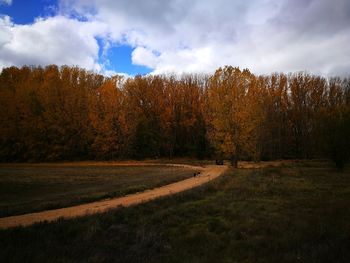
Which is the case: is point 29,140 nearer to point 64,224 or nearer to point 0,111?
point 0,111

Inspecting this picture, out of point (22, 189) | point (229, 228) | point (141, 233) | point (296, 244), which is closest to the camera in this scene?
point (296, 244)

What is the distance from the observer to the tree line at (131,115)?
65.6m

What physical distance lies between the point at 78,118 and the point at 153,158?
A: 16.7 metres

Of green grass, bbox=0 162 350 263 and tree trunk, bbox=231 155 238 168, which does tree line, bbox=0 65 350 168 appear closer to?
tree trunk, bbox=231 155 238 168

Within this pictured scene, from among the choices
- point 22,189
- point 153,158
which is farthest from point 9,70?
point 22,189

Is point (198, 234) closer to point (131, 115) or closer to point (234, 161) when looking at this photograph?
point (234, 161)

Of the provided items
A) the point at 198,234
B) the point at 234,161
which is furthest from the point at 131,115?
the point at 198,234

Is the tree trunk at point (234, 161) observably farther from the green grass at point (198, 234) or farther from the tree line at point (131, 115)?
the green grass at point (198, 234)

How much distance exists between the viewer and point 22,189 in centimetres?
2400

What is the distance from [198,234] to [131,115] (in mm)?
56136

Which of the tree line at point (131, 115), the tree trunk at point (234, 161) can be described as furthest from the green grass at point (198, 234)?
the tree line at point (131, 115)

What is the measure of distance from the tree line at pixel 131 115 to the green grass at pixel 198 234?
134ft

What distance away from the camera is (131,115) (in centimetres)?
6650

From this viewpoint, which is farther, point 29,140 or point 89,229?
point 29,140
